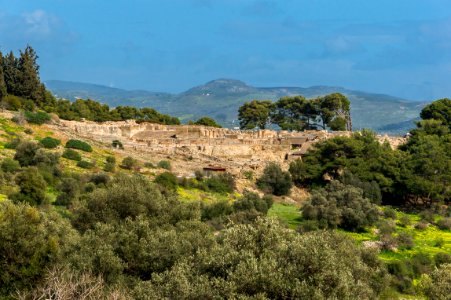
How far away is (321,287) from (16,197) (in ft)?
65.7

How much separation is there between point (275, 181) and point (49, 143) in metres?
19.0

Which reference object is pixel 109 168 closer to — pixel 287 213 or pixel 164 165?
pixel 164 165

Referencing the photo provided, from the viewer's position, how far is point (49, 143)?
44.3 meters

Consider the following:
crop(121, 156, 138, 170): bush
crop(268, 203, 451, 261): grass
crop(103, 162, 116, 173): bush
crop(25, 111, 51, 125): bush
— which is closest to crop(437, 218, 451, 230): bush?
crop(268, 203, 451, 261): grass

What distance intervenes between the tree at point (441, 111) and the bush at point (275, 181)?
1346 inches

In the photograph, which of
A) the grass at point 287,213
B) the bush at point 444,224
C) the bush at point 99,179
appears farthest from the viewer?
the bush at point 444,224

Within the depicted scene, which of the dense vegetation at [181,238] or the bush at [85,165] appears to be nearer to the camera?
the dense vegetation at [181,238]

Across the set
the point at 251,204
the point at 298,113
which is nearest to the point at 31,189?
the point at 251,204

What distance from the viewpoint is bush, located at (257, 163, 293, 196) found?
49531mm

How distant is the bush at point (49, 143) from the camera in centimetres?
4403

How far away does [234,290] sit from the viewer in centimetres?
1288

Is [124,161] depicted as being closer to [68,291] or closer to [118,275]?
[118,275]

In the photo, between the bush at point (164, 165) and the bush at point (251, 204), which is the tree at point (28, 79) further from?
the bush at point (251, 204)

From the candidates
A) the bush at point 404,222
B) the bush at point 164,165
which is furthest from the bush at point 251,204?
the bush at point 404,222
